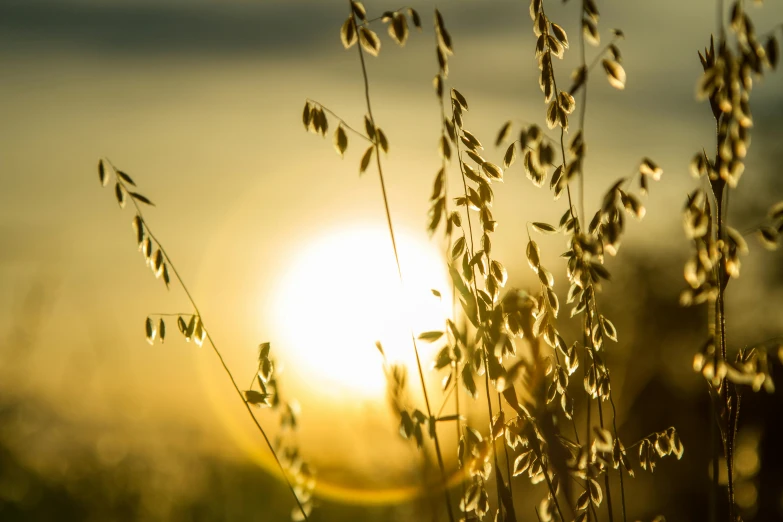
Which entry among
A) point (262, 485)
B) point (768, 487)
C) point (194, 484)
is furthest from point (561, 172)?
point (768, 487)

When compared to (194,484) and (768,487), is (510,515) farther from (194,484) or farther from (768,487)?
(768,487)

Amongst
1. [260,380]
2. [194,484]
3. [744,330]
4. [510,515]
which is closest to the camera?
[510,515]

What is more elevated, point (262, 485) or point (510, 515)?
point (510, 515)

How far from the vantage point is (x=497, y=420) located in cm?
229

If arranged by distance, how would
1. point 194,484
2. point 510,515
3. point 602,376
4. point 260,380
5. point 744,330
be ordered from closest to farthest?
point 510,515
point 602,376
point 260,380
point 194,484
point 744,330

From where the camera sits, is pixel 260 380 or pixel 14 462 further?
pixel 14 462

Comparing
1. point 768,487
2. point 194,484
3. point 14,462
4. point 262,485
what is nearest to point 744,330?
point 768,487

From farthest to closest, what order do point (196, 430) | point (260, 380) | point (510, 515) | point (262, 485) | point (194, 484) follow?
point (262, 485) → point (194, 484) → point (196, 430) → point (260, 380) → point (510, 515)

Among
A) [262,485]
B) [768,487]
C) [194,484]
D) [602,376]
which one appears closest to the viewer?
[602,376]

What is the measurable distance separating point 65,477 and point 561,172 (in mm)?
7555

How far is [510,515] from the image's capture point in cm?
211

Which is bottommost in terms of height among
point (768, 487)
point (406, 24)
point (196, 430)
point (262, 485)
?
point (768, 487)

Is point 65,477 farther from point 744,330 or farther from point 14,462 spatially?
point 744,330

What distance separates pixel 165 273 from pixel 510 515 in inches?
56.9
